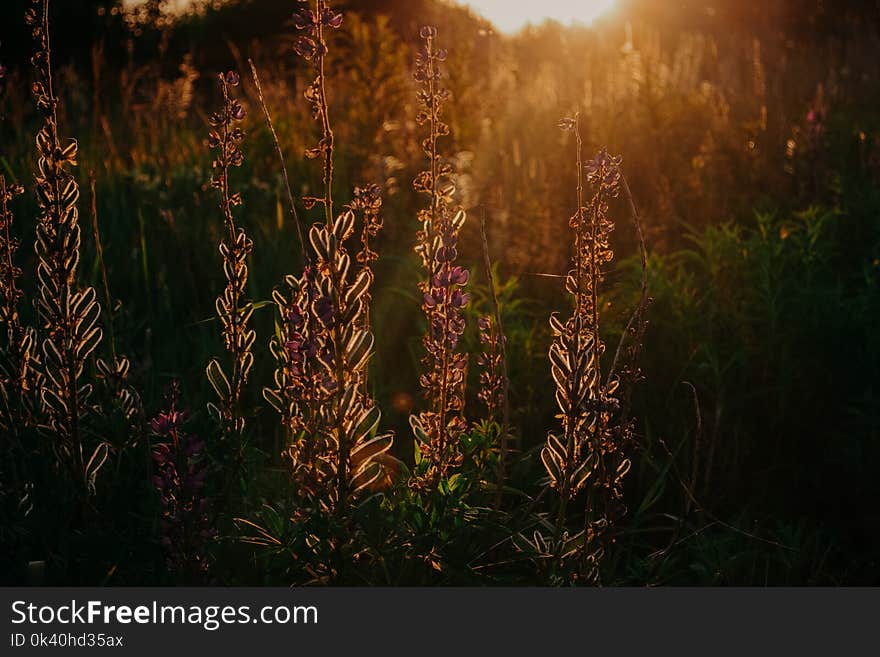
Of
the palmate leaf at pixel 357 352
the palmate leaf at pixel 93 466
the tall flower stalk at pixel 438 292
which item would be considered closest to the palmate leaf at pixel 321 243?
the palmate leaf at pixel 357 352

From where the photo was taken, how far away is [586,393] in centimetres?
179

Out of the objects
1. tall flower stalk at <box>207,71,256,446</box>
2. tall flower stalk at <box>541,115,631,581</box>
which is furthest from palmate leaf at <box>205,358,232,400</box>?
tall flower stalk at <box>541,115,631,581</box>

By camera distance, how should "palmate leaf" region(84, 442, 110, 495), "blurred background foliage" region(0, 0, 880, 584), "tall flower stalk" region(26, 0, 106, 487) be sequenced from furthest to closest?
"blurred background foliage" region(0, 0, 880, 584)
"palmate leaf" region(84, 442, 110, 495)
"tall flower stalk" region(26, 0, 106, 487)

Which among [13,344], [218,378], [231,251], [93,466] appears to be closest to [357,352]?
[231,251]

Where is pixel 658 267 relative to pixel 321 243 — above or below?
below

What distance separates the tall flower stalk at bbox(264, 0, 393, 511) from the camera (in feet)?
5.36

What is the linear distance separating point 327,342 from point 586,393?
569mm

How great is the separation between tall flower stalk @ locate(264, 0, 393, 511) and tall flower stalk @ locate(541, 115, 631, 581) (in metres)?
0.40

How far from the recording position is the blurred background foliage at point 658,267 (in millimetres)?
2713

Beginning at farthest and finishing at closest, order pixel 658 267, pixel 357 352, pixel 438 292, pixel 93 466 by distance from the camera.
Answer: pixel 658 267
pixel 93 466
pixel 438 292
pixel 357 352

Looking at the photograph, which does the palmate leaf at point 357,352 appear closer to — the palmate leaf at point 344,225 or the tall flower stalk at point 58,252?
the palmate leaf at point 344,225

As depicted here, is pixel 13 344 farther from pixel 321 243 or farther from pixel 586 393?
pixel 586 393

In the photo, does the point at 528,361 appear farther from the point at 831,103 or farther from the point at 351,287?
the point at 831,103

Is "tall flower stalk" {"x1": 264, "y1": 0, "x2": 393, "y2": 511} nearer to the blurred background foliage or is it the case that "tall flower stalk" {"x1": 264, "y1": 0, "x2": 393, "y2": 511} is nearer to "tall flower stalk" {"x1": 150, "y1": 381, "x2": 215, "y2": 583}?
"tall flower stalk" {"x1": 150, "y1": 381, "x2": 215, "y2": 583}
